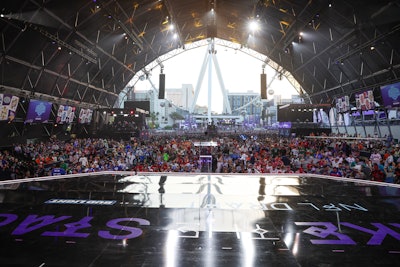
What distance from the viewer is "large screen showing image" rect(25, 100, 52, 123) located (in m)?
20.7

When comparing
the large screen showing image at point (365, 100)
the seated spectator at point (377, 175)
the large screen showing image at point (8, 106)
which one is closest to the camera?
the seated spectator at point (377, 175)

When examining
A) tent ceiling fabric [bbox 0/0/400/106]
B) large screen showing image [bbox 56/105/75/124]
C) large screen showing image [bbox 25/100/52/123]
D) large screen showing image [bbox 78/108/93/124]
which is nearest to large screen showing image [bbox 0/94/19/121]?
tent ceiling fabric [bbox 0/0/400/106]

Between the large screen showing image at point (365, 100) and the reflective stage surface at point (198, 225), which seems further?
the large screen showing image at point (365, 100)

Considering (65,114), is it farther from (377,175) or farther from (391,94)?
(391,94)

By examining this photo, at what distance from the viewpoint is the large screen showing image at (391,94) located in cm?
2000

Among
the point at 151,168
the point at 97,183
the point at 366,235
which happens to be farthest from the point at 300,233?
the point at 151,168

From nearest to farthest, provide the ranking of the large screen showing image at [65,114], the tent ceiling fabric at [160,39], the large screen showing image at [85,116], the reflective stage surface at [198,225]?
the reflective stage surface at [198,225]
the tent ceiling fabric at [160,39]
the large screen showing image at [65,114]
the large screen showing image at [85,116]

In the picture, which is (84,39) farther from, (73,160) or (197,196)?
(197,196)

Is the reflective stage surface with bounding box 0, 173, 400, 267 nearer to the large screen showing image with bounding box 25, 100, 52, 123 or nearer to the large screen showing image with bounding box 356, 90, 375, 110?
the large screen showing image with bounding box 25, 100, 52, 123

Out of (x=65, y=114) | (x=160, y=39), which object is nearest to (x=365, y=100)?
(x=160, y=39)

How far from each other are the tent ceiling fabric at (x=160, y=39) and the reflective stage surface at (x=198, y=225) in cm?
1456

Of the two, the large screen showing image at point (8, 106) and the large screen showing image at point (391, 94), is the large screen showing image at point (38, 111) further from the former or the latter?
the large screen showing image at point (391, 94)

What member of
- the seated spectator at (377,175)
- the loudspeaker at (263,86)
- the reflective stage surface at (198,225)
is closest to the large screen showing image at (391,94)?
the seated spectator at (377,175)

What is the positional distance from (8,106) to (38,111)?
11.8 ft
